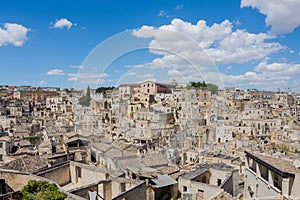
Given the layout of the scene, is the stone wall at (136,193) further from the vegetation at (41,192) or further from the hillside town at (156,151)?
the vegetation at (41,192)

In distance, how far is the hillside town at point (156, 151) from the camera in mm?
7551

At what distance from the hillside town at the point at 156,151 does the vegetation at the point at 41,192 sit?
344 millimetres

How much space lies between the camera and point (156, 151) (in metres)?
15.3

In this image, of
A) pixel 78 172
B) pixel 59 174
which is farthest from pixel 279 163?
pixel 59 174

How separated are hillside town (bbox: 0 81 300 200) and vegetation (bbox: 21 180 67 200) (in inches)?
13.6

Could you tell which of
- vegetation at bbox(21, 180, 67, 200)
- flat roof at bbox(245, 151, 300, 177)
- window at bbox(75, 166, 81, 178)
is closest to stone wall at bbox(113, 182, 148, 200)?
vegetation at bbox(21, 180, 67, 200)

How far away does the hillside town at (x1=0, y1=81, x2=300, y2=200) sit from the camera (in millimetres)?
7551

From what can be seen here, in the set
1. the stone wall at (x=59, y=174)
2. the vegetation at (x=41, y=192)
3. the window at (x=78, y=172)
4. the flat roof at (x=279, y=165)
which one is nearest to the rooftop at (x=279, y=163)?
the flat roof at (x=279, y=165)

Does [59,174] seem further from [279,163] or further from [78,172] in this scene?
[279,163]

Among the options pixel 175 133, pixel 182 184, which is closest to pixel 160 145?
pixel 175 133

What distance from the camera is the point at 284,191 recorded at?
222 inches

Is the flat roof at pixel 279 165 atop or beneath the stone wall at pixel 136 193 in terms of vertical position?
atop

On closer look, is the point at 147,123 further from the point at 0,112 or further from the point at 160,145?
the point at 0,112

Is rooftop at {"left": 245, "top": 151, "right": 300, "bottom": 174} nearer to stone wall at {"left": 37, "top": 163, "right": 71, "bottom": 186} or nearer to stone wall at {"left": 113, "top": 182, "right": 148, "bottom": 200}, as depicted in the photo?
stone wall at {"left": 113, "top": 182, "right": 148, "bottom": 200}
